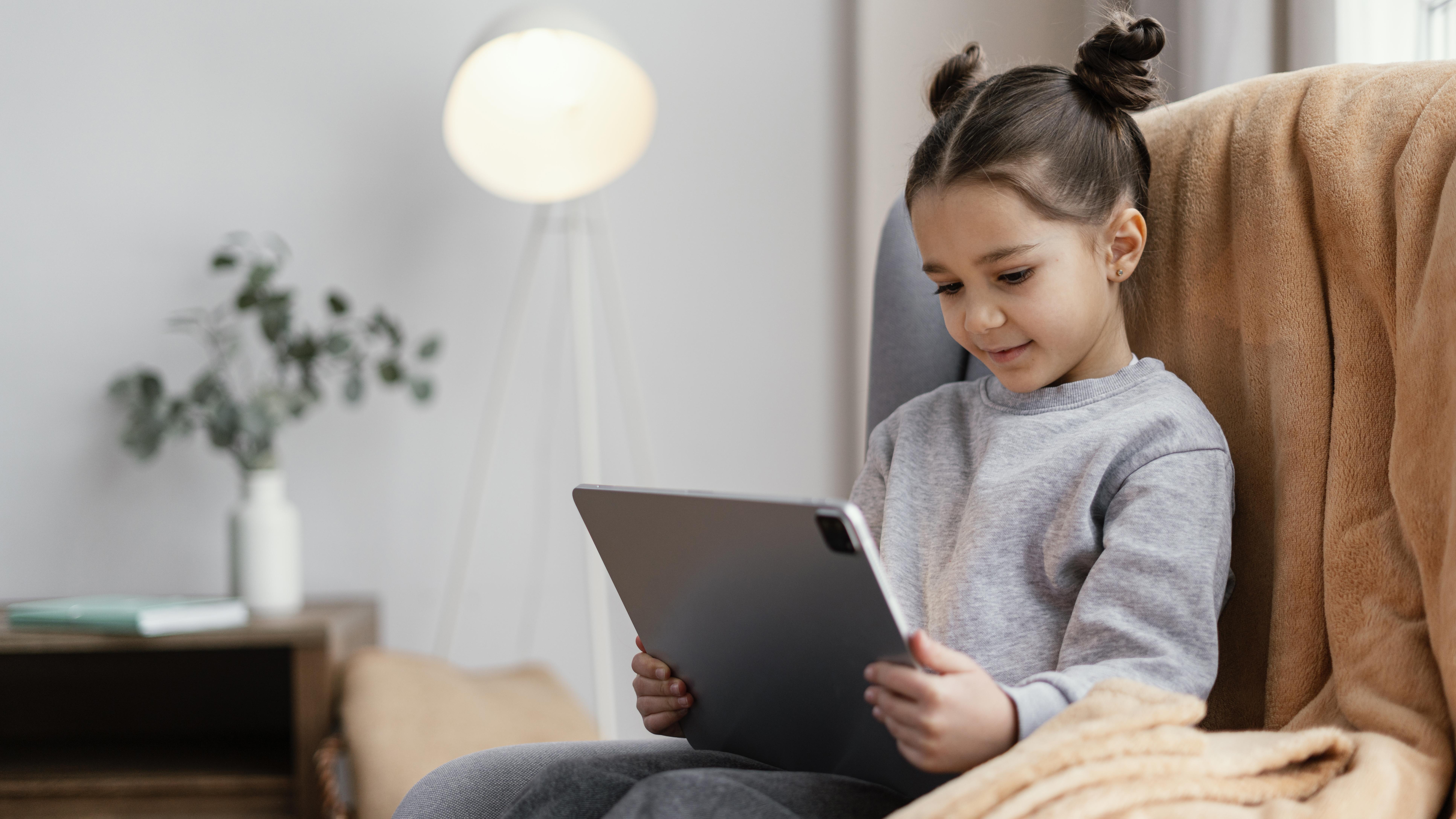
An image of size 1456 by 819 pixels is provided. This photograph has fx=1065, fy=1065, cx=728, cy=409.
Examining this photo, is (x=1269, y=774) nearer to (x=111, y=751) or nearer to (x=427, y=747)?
(x=427, y=747)

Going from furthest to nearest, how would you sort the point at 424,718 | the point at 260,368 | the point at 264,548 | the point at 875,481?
the point at 260,368 < the point at 264,548 < the point at 424,718 < the point at 875,481

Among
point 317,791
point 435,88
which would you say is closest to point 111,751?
point 317,791

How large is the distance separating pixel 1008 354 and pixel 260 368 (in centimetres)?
158

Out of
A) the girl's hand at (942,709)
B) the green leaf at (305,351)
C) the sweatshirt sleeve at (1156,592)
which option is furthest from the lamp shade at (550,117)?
the girl's hand at (942,709)

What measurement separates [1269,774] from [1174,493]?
20 cm

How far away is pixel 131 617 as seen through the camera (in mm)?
1533

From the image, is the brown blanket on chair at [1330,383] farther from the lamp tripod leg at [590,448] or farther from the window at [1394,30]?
the lamp tripod leg at [590,448]

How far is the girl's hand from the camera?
54 centimetres

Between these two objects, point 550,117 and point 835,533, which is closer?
point 835,533

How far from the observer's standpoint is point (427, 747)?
4.56ft

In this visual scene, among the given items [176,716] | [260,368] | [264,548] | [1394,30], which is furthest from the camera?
[260,368]

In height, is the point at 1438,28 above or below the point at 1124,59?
above

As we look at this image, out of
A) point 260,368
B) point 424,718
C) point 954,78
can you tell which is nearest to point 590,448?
point 424,718

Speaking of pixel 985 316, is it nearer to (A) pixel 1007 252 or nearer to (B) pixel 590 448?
(A) pixel 1007 252
